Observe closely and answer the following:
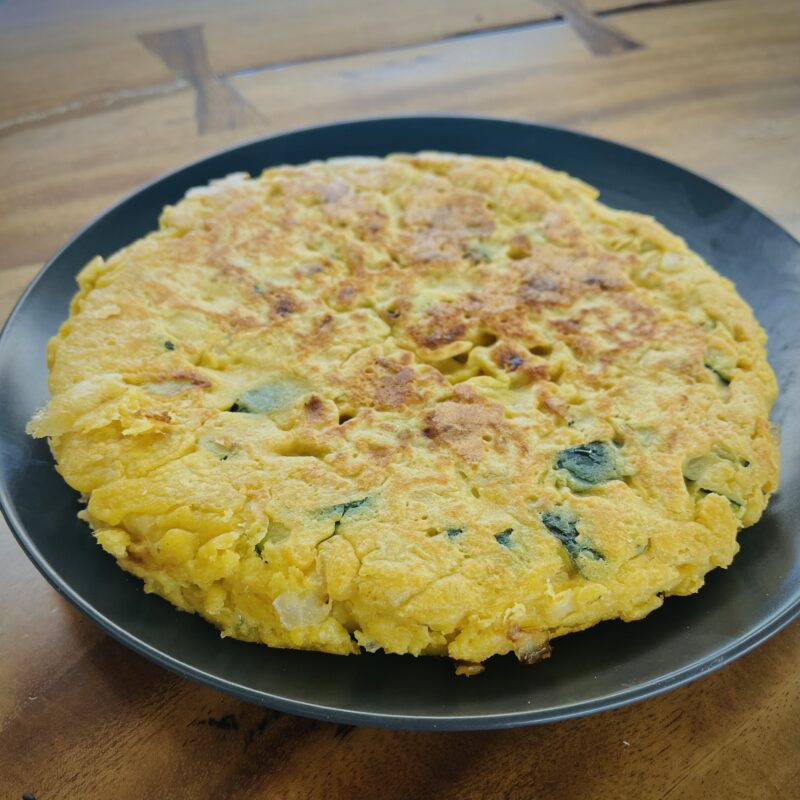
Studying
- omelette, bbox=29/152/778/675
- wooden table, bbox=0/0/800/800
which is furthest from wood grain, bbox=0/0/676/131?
omelette, bbox=29/152/778/675

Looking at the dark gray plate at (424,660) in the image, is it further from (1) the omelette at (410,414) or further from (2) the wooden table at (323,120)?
(2) the wooden table at (323,120)

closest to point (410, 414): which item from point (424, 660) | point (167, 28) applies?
point (424, 660)

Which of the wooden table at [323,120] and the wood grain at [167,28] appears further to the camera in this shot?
the wood grain at [167,28]

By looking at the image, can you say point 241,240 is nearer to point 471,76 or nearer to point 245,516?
point 245,516

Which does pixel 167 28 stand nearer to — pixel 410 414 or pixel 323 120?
pixel 323 120

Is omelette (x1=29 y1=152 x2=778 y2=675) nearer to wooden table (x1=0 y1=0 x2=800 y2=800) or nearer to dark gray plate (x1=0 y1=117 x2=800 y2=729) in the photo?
dark gray plate (x1=0 y1=117 x2=800 y2=729)

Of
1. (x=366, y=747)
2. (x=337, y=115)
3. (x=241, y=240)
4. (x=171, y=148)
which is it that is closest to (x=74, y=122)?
(x=171, y=148)

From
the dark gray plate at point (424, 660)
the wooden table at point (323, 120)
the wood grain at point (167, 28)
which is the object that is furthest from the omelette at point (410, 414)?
the wood grain at point (167, 28)
